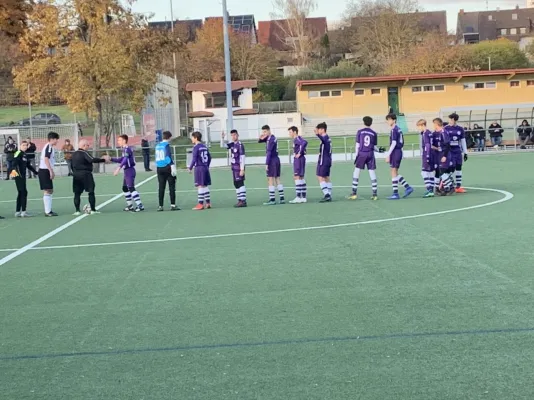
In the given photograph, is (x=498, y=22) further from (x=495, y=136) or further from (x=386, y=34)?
(x=495, y=136)

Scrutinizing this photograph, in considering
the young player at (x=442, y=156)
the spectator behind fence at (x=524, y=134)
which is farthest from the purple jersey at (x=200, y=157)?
the spectator behind fence at (x=524, y=134)

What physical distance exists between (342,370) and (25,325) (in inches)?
125

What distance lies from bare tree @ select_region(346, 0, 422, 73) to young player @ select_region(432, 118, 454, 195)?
208 feet

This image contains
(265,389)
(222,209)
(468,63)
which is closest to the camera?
(265,389)

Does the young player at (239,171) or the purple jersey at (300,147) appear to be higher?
the purple jersey at (300,147)

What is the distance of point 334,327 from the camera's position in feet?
21.2

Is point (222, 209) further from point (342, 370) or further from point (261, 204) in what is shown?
point (342, 370)

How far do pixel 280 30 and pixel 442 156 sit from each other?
91731 millimetres

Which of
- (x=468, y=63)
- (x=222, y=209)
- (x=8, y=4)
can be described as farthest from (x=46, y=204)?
(x=468, y=63)

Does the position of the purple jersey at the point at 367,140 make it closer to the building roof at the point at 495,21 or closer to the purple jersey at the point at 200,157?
the purple jersey at the point at 200,157

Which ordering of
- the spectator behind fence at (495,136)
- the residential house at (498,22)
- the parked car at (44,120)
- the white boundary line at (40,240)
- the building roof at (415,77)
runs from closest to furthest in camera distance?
the white boundary line at (40,240)
the spectator behind fence at (495,136)
the parked car at (44,120)
the building roof at (415,77)
the residential house at (498,22)

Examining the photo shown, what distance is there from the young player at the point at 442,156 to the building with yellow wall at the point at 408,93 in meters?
49.4

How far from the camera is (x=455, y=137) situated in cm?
1781

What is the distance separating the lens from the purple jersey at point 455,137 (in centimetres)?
1772
